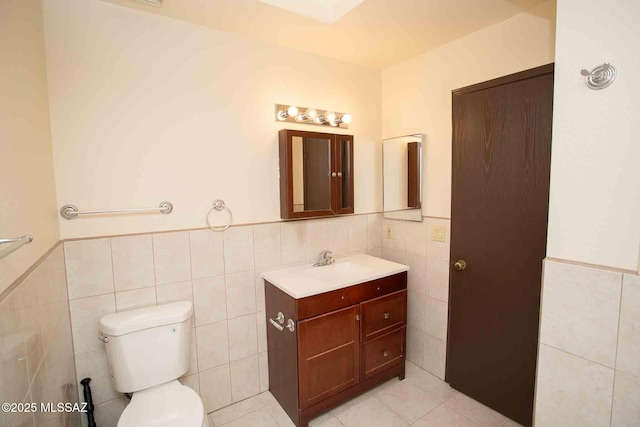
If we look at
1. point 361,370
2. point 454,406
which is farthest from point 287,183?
point 454,406

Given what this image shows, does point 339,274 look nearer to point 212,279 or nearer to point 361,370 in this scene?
point 361,370

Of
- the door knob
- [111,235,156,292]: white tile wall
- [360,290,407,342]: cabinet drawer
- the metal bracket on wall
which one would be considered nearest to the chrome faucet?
[360,290,407,342]: cabinet drawer

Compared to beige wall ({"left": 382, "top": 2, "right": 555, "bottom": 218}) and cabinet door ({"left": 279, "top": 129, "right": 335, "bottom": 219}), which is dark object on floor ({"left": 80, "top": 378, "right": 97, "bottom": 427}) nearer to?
cabinet door ({"left": 279, "top": 129, "right": 335, "bottom": 219})

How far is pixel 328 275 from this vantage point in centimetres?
215

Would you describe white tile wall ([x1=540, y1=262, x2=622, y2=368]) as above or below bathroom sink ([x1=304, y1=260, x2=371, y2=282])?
above

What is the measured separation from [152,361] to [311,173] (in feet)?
4.74

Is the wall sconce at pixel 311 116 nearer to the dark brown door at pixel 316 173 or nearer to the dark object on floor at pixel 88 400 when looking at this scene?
the dark brown door at pixel 316 173

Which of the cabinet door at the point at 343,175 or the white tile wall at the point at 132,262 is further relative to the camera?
the cabinet door at the point at 343,175

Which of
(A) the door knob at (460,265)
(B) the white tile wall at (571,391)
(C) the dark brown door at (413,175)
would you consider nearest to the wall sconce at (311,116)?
Result: (C) the dark brown door at (413,175)

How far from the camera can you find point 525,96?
1.71 meters

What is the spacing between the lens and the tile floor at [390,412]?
1926mm

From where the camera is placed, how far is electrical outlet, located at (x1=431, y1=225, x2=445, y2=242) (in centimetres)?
225

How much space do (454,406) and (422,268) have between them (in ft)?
3.04

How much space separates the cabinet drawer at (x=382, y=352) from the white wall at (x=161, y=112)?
3.65ft
